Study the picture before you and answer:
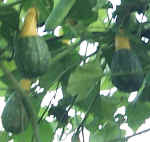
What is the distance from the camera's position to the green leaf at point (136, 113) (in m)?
1.47

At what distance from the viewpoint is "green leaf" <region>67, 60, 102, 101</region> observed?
3.54 feet

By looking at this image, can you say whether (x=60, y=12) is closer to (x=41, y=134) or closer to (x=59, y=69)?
(x=59, y=69)

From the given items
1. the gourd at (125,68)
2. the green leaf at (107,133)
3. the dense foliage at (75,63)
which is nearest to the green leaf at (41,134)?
the dense foliage at (75,63)

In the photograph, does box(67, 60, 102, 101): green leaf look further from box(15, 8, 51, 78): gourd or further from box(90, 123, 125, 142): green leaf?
box(90, 123, 125, 142): green leaf

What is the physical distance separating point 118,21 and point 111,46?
0.08 metres

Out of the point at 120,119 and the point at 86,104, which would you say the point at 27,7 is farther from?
the point at 120,119

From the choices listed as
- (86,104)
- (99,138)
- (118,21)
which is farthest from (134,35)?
(99,138)

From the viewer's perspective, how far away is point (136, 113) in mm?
1473

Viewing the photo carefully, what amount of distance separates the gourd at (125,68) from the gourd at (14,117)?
275 millimetres

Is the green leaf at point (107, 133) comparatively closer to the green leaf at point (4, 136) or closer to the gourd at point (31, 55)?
the green leaf at point (4, 136)

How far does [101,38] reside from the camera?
4.38ft

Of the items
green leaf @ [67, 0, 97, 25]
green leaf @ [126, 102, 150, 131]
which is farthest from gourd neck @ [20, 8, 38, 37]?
green leaf @ [126, 102, 150, 131]

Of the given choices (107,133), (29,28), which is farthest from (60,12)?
(107,133)

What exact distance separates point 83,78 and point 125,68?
0.21m
